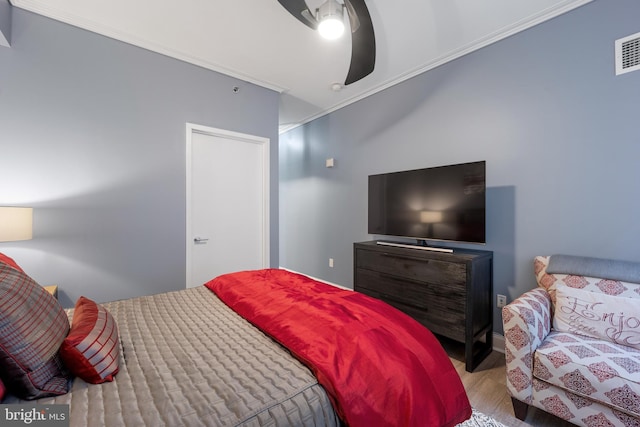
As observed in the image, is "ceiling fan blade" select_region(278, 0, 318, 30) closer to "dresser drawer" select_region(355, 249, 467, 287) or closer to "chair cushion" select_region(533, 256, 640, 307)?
"dresser drawer" select_region(355, 249, 467, 287)

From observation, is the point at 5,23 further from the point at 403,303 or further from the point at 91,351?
the point at 403,303

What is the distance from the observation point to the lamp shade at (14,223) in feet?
5.24

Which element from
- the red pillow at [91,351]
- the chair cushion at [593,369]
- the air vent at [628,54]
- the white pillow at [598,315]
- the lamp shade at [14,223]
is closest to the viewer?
the red pillow at [91,351]

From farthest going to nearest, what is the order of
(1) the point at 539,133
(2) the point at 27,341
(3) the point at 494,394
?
(1) the point at 539,133 < (3) the point at 494,394 < (2) the point at 27,341

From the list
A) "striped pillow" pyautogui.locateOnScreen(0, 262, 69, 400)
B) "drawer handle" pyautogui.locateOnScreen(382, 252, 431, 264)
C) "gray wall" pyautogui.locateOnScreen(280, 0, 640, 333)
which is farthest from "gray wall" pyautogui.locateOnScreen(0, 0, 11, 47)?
"drawer handle" pyautogui.locateOnScreen(382, 252, 431, 264)

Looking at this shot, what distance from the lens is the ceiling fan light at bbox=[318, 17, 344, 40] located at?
1517 millimetres

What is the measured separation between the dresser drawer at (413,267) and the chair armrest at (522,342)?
1.60ft

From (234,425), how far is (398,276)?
78.3 inches

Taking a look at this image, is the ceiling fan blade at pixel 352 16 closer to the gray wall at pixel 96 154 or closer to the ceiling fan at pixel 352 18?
the ceiling fan at pixel 352 18

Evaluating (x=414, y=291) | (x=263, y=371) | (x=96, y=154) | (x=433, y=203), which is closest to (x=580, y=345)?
(x=414, y=291)

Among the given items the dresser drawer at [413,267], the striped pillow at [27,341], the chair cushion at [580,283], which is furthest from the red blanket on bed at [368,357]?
the chair cushion at [580,283]

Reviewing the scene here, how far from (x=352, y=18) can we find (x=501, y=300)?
240cm

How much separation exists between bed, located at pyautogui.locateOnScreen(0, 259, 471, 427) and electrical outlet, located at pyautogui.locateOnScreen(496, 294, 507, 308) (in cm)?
147

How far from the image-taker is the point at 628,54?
1731 millimetres
